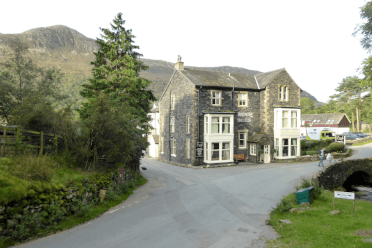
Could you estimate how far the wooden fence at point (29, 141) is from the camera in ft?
32.4

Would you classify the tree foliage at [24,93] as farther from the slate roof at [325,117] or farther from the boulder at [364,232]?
the slate roof at [325,117]

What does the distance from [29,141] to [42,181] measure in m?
2.50

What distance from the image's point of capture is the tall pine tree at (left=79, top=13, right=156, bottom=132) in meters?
20.5

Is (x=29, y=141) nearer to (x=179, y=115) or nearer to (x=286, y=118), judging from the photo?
(x=179, y=115)

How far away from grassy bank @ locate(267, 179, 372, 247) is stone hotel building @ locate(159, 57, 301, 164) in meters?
16.2

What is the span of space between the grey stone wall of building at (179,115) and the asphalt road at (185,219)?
471 inches

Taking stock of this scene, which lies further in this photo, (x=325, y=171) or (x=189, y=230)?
(x=325, y=171)

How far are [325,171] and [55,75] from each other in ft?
81.6

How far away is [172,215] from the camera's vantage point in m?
11.1

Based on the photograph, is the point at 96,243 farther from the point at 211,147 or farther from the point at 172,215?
the point at 211,147

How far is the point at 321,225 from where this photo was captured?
9258 mm

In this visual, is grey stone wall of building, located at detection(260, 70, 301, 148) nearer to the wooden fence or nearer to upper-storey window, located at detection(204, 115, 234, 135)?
upper-storey window, located at detection(204, 115, 234, 135)

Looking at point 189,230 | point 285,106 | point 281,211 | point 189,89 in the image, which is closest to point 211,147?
point 189,89

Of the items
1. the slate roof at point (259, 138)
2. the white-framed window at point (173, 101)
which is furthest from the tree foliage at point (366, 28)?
the white-framed window at point (173, 101)
